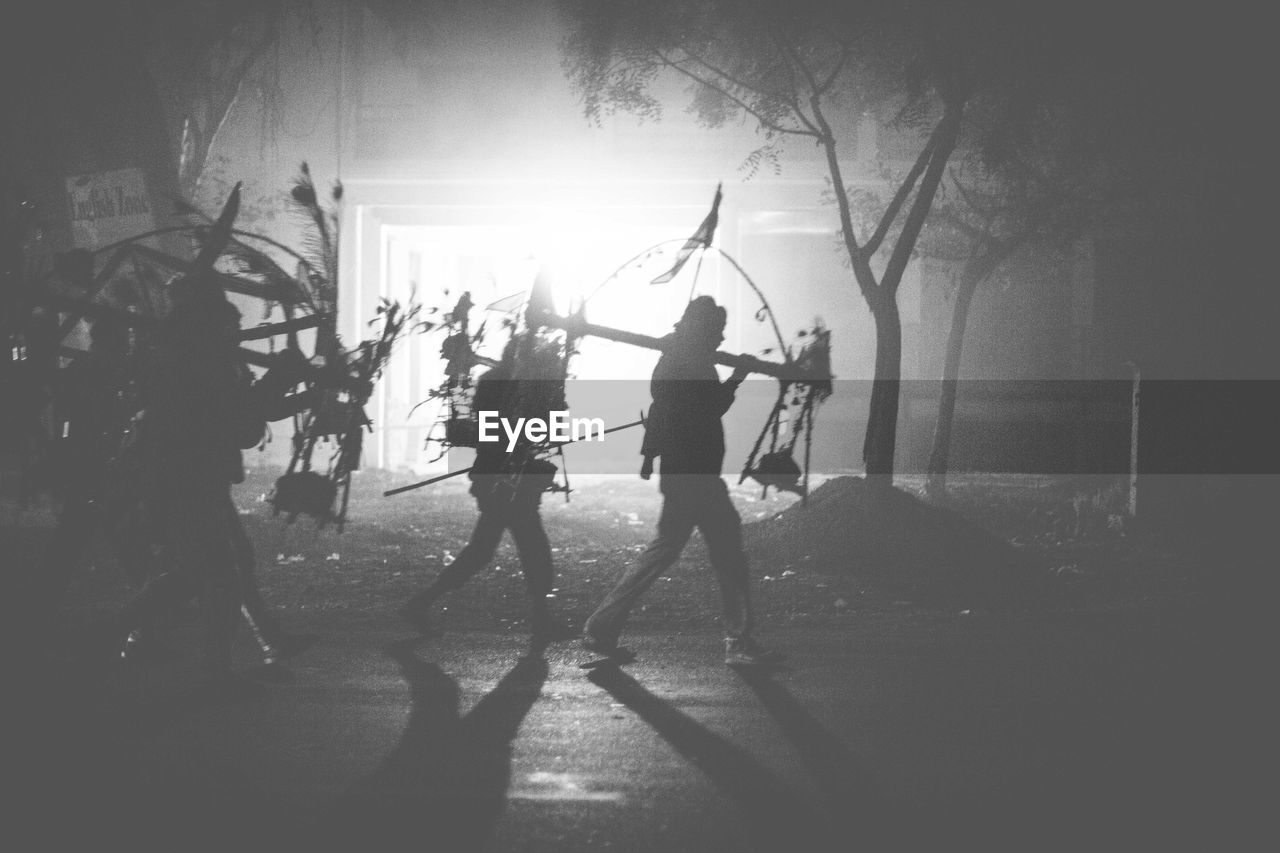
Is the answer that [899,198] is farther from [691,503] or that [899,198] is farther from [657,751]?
[657,751]

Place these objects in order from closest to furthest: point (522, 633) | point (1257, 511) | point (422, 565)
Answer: point (522, 633) < point (422, 565) < point (1257, 511)

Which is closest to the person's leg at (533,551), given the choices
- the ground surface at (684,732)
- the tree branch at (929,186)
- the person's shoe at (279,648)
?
the ground surface at (684,732)

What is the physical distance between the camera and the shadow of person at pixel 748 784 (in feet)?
13.1

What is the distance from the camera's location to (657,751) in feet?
16.4

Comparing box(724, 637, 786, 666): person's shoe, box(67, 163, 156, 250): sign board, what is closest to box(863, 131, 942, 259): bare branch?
box(724, 637, 786, 666): person's shoe

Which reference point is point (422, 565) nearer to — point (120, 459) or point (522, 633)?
point (522, 633)

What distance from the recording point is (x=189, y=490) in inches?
227

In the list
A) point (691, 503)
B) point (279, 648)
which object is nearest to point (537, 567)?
point (691, 503)

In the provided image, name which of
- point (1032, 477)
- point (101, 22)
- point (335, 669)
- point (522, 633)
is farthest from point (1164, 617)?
point (101, 22)

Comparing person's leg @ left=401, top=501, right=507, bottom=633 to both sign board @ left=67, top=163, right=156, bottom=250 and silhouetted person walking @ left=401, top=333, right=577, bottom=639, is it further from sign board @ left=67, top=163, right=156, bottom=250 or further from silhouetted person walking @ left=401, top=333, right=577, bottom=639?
sign board @ left=67, top=163, right=156, bottom=250

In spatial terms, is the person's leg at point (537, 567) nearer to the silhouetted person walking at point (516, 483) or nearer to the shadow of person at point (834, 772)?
the silhouetted person walking at point (516, 483)

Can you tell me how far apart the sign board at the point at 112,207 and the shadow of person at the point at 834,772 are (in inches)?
267

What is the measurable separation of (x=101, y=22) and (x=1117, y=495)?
35.7 ft

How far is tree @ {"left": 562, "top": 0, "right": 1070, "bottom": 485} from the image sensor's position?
10.3m
